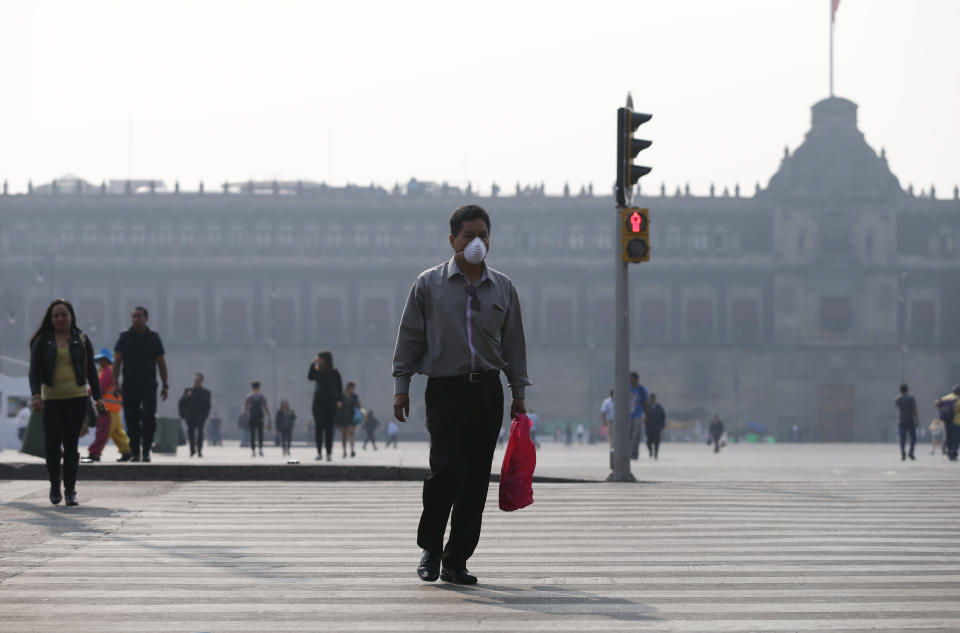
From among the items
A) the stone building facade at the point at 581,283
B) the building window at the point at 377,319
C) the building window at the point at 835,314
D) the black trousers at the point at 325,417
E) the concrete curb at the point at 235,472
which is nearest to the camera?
the concrete curb at the point at 235,472

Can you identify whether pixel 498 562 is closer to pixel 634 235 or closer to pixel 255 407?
pixel 634 235

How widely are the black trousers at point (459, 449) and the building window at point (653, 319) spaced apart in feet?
200

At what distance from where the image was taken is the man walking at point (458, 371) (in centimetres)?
527

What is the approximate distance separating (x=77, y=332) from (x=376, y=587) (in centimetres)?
461

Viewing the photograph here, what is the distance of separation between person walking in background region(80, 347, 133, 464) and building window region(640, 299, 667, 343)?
52.4 metres

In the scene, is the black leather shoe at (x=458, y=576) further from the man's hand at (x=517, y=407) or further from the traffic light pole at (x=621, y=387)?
the traffic light pole at (x=621, y=387)

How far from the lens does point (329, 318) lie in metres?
65.8

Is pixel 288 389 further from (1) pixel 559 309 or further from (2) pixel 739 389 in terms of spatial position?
(2) pixel 739 389

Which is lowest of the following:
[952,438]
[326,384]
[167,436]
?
[952,438]

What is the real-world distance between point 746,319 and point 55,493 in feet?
195


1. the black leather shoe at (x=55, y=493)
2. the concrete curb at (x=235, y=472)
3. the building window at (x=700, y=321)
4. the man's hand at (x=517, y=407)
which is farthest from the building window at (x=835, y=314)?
the man's hand at (x=517, y=407)

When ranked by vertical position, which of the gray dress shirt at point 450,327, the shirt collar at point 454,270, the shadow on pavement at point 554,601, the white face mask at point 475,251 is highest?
the white face mask at point 475,251

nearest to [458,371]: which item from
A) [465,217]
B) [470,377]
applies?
[470,377]

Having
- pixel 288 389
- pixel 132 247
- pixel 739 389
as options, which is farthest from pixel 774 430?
pixel 132 247
